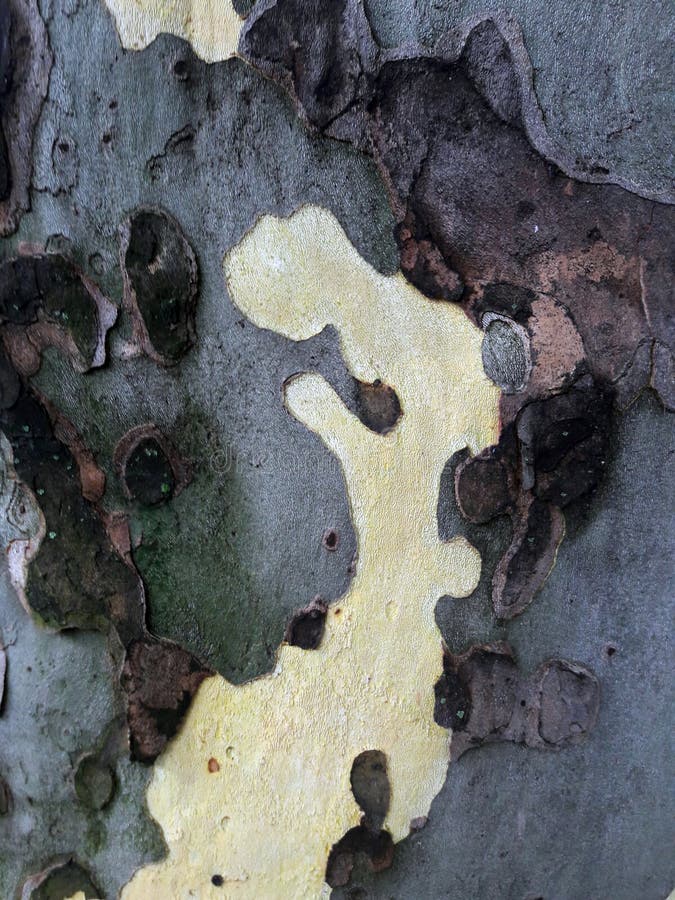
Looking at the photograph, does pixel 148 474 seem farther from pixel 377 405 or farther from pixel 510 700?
pixel 510 700

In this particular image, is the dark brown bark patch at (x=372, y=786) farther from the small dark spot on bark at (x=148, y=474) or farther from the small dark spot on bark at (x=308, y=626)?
the small dark spot on bark at (x=148, y=474)

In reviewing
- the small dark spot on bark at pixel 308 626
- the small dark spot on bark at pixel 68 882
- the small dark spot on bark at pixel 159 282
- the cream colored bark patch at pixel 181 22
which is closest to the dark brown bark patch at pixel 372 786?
the small dark spot on bark at pixel 308 626

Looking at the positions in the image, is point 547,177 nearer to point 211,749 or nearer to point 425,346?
point 425,346

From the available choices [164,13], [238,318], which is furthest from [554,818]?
[164,13]

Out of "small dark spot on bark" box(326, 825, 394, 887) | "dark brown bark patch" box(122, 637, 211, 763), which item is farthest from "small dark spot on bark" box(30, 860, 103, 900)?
"small dark spot on bark" box(326, 825, 394, 887)

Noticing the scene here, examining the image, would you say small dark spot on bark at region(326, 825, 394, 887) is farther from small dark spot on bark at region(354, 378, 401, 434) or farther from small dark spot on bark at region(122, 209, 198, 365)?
small dark spot on bark at region(122, 209, 198, 365)

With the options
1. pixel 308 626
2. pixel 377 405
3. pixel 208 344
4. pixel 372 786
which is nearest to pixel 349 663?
pixel 308 626

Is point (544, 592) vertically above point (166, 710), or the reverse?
point (544, 592)
